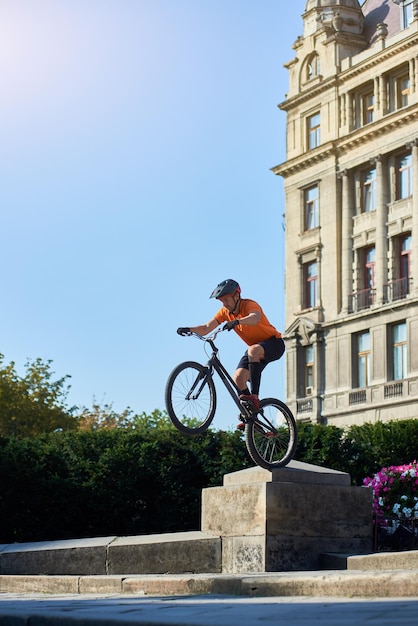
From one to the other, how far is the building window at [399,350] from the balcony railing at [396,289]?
1179 millimetres

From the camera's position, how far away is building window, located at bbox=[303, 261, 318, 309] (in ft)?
177

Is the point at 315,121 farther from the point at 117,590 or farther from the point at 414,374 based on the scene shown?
the point at 117,590

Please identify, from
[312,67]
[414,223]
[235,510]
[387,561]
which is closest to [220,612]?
[387,561]

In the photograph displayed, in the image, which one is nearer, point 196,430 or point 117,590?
point 117,590

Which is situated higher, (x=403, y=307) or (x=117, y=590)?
(x=403, y=307)

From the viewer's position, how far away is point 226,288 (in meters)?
14.8

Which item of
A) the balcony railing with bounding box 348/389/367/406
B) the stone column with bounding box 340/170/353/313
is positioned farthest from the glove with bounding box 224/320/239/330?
the stone column with bounding box 340/170/353/313

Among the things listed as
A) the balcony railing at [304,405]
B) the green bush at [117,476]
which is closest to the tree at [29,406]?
the balcony railing at [304,405]

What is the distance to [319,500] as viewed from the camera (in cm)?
1445

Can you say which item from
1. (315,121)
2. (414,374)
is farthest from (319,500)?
(315,121)

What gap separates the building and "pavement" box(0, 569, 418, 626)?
115 ft

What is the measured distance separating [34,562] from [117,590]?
279cm

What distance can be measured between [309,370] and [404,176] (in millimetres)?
10176

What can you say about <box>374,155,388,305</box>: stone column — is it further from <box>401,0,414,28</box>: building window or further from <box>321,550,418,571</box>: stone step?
<box>321,550,418,571</box>: stone step
